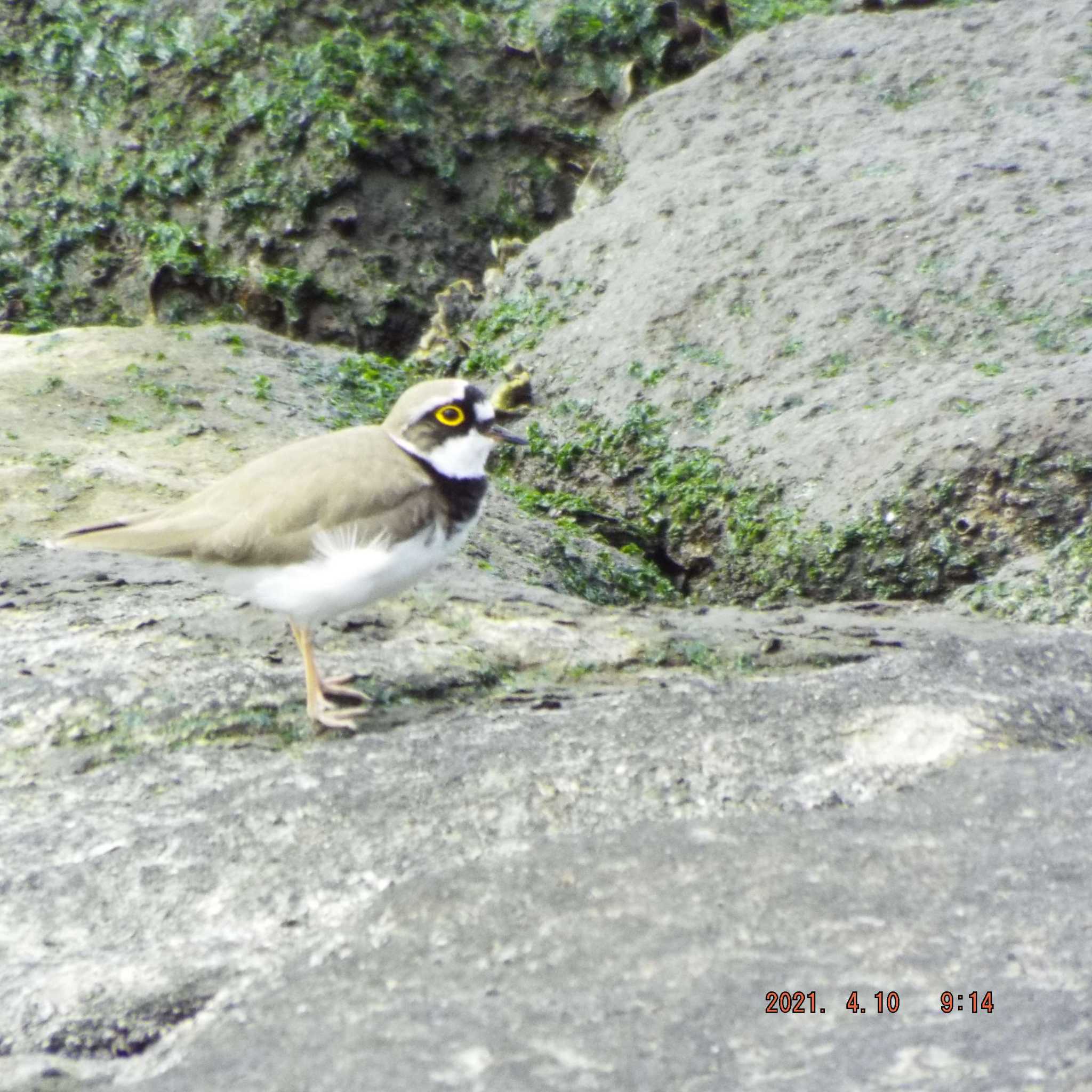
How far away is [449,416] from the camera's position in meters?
4.83

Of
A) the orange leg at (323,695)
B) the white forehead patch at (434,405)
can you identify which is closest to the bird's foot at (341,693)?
the orange leg at (323,695)

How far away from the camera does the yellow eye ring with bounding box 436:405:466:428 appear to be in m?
4.82

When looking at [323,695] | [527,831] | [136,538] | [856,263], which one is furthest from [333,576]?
[856,263]

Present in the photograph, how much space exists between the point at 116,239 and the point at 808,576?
5735 mm

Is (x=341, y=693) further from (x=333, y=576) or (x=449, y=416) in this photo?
(x=449, y=416)

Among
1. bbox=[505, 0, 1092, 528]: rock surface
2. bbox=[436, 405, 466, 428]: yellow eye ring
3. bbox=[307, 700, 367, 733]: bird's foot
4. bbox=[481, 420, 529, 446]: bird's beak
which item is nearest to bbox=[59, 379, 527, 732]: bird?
bbox=[307, 700, 367, 733]: bird's foot

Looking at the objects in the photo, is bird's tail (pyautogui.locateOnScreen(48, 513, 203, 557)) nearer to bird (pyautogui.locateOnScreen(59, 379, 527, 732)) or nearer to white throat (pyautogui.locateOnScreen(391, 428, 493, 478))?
bird (pyautogui.locateOnScreen(59, 379, 527, 732))

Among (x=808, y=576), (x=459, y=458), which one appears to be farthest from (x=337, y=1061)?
(x=808, y=576)

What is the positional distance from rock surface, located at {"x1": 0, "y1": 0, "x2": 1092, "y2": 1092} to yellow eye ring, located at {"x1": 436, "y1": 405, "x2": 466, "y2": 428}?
2.66ft

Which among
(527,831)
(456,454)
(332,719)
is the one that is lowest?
(527,831)

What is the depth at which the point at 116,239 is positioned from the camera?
9625mm

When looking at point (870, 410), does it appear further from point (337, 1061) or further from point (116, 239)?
point (116, 239)

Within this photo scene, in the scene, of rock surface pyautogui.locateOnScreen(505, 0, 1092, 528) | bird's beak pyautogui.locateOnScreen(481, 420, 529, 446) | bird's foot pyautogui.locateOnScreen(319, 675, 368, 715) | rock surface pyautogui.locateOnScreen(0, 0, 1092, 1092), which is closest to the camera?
rock surface pyautogui.locateOnScreen(0, 0, 1092, 1092)

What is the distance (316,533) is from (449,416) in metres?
0.71
